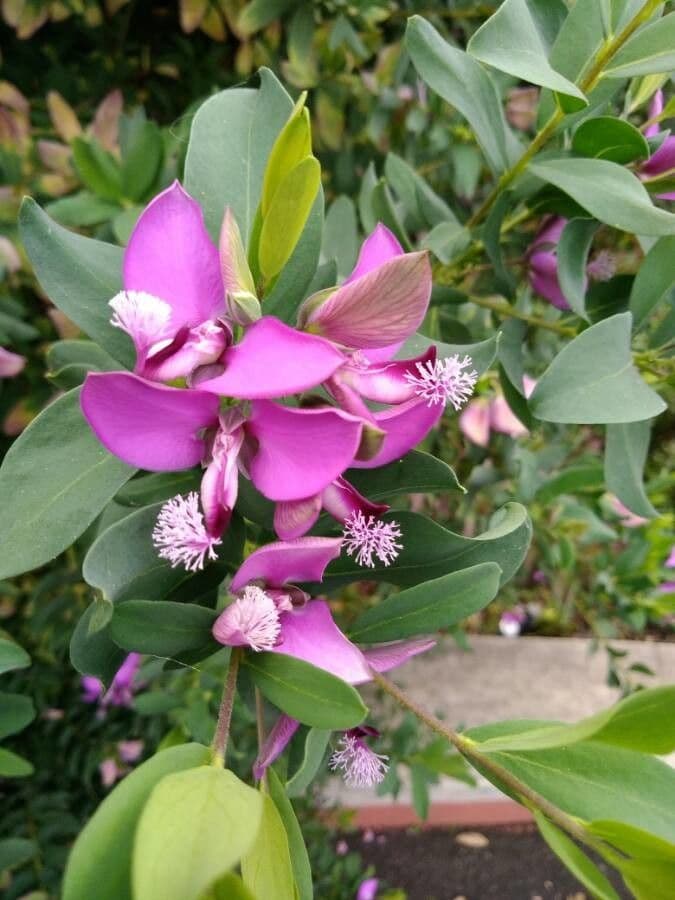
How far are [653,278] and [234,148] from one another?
0.33 meters

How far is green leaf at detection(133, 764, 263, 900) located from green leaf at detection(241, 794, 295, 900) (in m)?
0.05

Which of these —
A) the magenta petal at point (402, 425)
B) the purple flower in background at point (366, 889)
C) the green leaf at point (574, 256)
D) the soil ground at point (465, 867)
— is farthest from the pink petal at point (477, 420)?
the soil ground at point (465, 867)

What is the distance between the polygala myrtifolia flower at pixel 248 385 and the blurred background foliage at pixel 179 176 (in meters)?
0.41

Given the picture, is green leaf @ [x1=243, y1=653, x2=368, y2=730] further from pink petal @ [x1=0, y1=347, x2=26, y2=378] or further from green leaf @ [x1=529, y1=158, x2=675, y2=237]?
pink petal @ [x1=0, y1=347, x2=26, y2=378]

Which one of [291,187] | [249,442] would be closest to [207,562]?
[249,442]

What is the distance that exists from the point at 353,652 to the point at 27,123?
1.08 m

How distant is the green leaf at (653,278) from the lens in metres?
0.60

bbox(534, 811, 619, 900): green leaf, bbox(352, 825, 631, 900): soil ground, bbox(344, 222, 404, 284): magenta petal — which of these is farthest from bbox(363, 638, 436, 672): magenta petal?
bbox(352, 825, 631, 900): soil ground

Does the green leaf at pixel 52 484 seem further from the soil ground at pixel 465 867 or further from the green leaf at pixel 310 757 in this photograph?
the soil ground at pixel 465 867

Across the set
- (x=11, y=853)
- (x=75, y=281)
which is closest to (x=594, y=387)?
(x=75, y=281)

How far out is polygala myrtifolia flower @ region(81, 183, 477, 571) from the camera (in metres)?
0.37

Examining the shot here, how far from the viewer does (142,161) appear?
99cm

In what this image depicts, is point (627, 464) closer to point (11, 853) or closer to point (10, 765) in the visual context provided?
point (10, 765)

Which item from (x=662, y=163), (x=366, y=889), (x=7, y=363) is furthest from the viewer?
(x=366, y=889)
